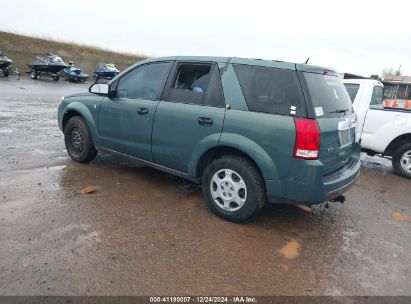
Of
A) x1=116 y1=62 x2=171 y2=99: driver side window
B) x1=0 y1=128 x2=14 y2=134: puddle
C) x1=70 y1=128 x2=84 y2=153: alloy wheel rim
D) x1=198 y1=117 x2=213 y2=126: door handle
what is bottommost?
x1=0 y1=128 x2=14 y2=134: puddle

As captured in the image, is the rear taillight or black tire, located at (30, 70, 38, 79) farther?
black tire, located at (30, 70, 38, 79)

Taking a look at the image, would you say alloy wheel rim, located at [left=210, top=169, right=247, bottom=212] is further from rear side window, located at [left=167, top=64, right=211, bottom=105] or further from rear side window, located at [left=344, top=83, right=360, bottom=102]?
rear side window, located at [left=344, top=83, right=360, bottom=102]

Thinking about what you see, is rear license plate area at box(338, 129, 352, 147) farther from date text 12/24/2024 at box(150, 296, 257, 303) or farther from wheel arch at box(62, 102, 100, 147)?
wheel arch at box(62, 102, 100, 147)

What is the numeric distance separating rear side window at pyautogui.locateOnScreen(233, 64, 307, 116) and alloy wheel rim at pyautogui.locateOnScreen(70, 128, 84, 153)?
9.99ft

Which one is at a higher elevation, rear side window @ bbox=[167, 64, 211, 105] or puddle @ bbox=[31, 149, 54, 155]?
rear side window @ bbox=[167, 64, 211, 105]

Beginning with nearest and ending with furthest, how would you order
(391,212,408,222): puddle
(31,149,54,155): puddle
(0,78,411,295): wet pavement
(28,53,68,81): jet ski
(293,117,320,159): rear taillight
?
1. (0,78,411,295): wet pavement
2. (293,117,320,159): rear taillight
3. (391,212,408,222): puddle
4. (31,149,54,155): puddle
5. (28,53,68,81): jet ski

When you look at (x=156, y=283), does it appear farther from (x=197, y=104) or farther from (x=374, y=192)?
(x=374, y=192)

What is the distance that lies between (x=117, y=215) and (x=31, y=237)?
93 centimetres

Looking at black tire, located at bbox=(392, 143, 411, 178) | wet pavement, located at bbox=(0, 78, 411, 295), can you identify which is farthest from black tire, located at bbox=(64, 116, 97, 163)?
black tire, located at bbox=(392, 143, 411, 178)

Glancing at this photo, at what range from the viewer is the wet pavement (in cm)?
291

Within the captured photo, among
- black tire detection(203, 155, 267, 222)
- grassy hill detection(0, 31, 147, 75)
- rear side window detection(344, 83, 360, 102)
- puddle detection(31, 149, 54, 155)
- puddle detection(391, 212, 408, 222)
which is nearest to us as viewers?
black tire detection(203, 155, 267, 222)

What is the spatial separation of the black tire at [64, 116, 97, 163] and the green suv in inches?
34.0

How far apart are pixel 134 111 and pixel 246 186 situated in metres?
1.99

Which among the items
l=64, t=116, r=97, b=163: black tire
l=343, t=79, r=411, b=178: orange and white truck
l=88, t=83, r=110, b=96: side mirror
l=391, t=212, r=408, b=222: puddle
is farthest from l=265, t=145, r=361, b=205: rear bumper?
l=343, t=79, r=411, b=178: orange and white truck
